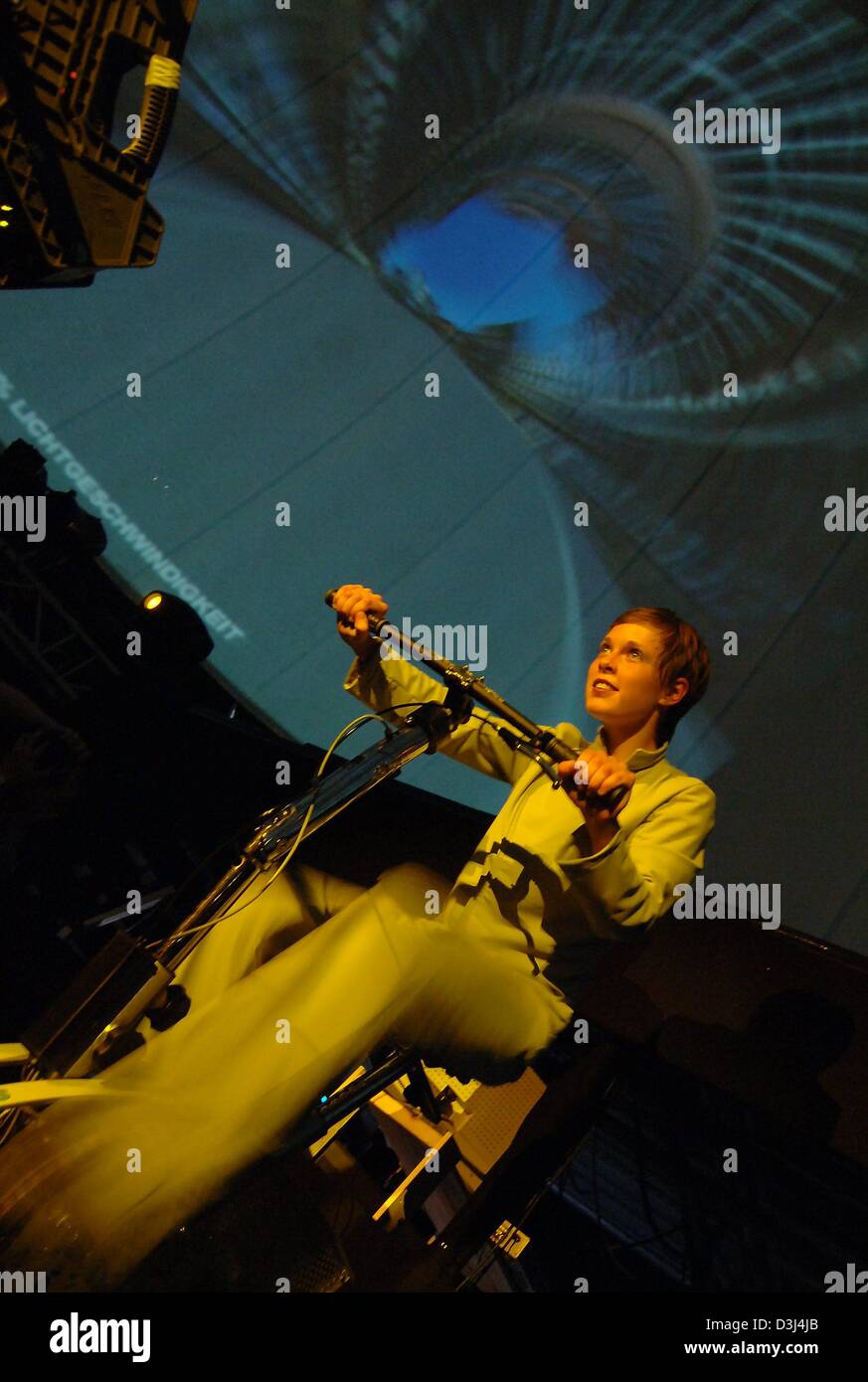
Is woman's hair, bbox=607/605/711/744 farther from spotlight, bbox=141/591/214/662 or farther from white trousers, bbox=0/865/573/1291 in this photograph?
spotlight, bbox=141/591/214/662

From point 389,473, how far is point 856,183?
2.58 meters

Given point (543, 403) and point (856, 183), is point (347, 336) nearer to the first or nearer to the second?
point (543, 403)

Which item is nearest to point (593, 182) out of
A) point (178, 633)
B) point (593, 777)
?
point (178, 633)

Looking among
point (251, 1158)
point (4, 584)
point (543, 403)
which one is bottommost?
point (251, 1158)

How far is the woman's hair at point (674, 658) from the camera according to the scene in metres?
1.92

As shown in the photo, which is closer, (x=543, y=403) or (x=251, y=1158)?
(x=251, y=1158)

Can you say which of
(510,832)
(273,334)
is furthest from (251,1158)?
A: (273,334)

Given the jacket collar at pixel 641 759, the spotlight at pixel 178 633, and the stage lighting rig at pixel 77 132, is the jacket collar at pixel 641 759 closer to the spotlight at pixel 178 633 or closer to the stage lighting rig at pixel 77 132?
the stage lighting rig at pixel 77 132

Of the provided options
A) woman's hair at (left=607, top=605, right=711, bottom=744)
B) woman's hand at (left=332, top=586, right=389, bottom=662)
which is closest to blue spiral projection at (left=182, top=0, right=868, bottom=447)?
woman's hair at (left=607, top=605, right=711, bottom=744)

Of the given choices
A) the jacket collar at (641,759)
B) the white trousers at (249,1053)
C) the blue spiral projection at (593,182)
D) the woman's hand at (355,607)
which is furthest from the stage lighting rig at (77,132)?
the blue spiral projection at (593,182)

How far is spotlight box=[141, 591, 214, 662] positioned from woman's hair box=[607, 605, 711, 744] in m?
1.90

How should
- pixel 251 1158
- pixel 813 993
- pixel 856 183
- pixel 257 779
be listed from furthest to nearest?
pixel 856 183, pixel 257 779, pixel 813 993, pixel 251 1158

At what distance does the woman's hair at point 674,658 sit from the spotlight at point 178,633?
74.9 inches

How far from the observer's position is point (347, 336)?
4.79 metres
